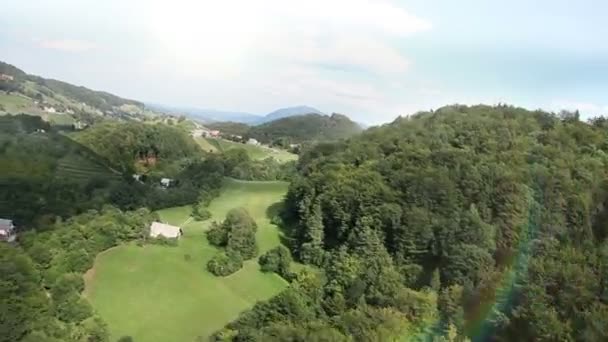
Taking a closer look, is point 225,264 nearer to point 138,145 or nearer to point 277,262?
point 277,262

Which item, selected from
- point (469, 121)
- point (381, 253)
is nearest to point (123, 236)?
point (381, 253)

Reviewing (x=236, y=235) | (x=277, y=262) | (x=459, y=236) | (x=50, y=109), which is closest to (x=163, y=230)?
(x=236, y=235)

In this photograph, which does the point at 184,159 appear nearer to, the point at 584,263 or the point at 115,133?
the point at 115,133

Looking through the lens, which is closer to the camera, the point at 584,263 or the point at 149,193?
the point at 584,263

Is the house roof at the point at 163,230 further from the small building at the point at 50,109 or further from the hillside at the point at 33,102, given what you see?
the small building at the point at 50,109

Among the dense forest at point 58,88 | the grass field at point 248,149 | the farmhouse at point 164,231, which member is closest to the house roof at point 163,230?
the farmhouse at point 164,231
